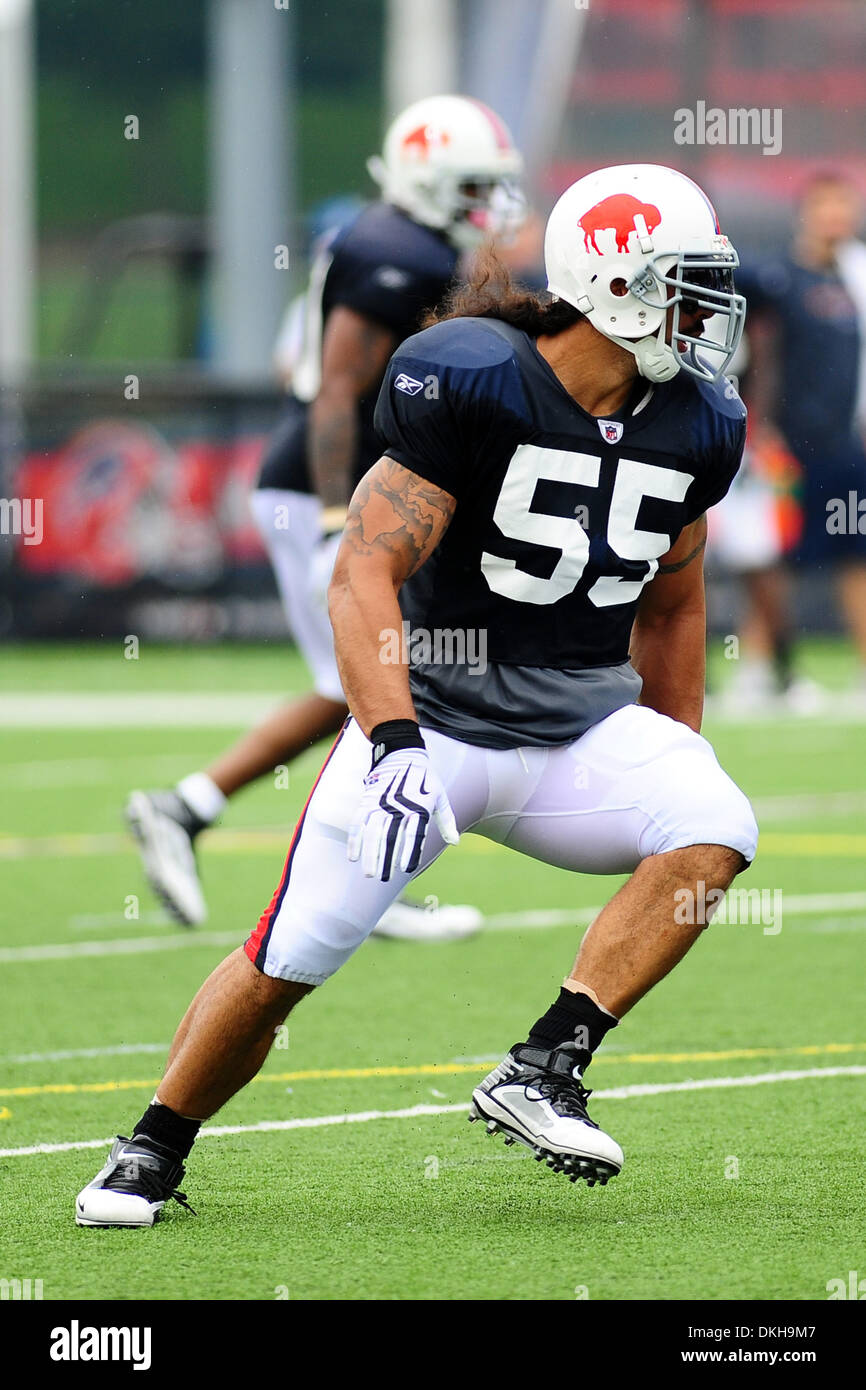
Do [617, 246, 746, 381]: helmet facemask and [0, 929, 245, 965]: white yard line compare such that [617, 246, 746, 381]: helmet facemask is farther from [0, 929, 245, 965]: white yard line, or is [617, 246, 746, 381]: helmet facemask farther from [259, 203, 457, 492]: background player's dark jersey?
[0, 929, 245, 965]: white yard line

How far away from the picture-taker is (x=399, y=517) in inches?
146

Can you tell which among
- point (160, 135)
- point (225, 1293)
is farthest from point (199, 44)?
point (225, 1293)

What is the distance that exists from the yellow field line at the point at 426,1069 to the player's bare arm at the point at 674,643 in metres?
0.99

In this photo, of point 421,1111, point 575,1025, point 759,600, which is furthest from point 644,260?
point 759,600

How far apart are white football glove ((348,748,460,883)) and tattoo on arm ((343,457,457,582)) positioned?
33 centimetres

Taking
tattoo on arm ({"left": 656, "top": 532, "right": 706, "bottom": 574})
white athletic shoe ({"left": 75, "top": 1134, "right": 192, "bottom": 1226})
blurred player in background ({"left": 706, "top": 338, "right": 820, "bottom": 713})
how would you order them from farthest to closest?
blurred player in background ({"left": 706, "top": 338, "right": 820, "bottom": 713}) → tattoo on arm ({"left": 656, "top": 532, "right": 706, "bottom": 574}) → white athletic shoe ({"left": 75, "top": 1134, "right": 192, "bottom": 1226})

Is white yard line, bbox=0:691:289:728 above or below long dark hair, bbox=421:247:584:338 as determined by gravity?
above

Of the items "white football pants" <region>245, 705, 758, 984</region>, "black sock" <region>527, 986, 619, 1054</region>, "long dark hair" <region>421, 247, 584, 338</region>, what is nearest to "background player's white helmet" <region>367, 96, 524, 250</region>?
"long dark hair" <region>421, 247, 584, 338</region>

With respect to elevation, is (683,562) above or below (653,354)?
below

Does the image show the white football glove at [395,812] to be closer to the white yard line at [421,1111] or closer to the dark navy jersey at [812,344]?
the white yard line at [421,1111]

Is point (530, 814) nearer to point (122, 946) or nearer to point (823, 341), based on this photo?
point (122, 946)

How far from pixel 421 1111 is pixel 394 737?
1177 millimetres

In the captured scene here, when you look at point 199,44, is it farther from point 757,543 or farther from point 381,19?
point 757,543

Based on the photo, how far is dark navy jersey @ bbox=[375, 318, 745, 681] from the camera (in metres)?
3.73
